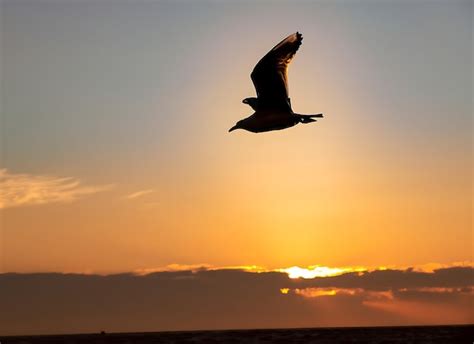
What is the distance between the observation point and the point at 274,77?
25453 millimetres

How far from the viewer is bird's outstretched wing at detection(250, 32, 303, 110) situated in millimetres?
25344

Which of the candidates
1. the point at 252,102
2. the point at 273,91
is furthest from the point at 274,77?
the point at 252,102

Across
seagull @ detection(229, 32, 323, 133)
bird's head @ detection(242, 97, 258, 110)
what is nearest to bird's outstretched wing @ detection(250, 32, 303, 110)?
seagull @ detection(229, 32, 323, 133)

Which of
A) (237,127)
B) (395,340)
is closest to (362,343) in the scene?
(395,340)

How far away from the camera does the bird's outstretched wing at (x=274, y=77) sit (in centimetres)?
2534

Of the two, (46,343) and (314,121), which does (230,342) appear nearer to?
(46,343)

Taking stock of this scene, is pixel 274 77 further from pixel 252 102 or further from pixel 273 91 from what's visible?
pixel 252 102

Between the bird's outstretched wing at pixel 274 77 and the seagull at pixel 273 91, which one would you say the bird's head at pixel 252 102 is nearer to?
the seagull at pixel 273 91

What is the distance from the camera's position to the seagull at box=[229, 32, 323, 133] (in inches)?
995

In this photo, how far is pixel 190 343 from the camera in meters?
100

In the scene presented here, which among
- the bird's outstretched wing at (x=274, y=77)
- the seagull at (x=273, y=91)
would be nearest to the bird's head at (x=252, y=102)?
the seagull at (x=273, y=91)

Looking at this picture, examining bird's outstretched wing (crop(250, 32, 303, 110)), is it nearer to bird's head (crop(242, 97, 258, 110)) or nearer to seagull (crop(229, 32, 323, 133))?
seagull (crop(229, 32, 323, 133))

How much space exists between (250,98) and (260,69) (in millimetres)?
1039

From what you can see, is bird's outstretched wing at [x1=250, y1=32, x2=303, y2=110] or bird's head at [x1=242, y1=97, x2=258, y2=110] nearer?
bird's outstretched wing at [x1=250, y1=32, x2=303, y2=110]
